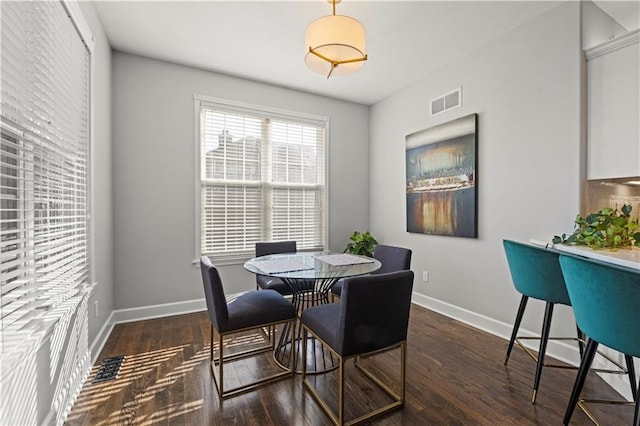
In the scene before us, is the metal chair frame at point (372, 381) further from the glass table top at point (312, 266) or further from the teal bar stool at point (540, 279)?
the teal bar stool at point (540, 279)

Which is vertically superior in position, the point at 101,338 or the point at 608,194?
the point at 608,194

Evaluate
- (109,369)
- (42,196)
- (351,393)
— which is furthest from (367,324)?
(109,369)

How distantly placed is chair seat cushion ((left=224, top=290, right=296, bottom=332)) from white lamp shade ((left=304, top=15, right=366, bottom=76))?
1.76 m

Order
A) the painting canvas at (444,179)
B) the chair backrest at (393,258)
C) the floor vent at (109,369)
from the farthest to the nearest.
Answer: the painting canvas at (444,179) → the chair backrest at (393,258) → the floor vent at (109,369)

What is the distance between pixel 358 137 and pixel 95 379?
4038mm

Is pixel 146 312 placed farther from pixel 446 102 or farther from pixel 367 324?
pixel 446 102

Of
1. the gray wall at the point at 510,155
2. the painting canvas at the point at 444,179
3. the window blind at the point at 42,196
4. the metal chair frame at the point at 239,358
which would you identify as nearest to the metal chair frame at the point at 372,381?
the metal chair frame at the point at 239,358

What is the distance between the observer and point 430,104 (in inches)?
141

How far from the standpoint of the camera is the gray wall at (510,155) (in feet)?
7.74

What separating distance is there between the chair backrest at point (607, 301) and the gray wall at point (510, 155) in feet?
3.96

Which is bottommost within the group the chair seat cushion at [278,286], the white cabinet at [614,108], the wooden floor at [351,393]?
the wooden floor at [351,393]

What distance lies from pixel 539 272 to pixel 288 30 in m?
2.78

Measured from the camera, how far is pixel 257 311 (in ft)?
6.64

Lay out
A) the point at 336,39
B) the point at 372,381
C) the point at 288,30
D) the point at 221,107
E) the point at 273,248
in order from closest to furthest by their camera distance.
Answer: the point at 336,39 < the point at 372,381 < the point at 288,30 < the point at 273,248 < the point at 221,107
